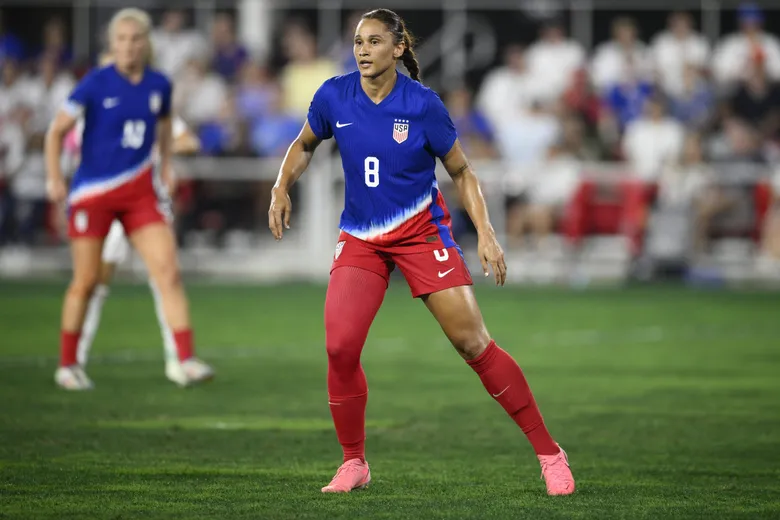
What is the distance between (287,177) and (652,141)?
46.2 feet

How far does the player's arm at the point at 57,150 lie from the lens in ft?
33.3

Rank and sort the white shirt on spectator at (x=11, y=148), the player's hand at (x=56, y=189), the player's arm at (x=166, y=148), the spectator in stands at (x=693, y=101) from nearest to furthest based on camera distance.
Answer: the player's hand at (x=56, y=189), the player's arm at (x=166, y=148), the white shirt on spectator at (x=11, y=148), the spectator in stands at (x=693, y=101)

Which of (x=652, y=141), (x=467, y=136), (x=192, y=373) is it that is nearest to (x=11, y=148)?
(x=467, y=136)

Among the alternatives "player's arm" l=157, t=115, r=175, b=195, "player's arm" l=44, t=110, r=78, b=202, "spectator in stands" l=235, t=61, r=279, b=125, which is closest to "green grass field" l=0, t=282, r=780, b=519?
"player's arm" l=44, t=110, r=78, b=202

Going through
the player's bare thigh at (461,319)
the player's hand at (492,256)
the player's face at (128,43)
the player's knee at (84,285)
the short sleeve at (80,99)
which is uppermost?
the player's face at (128,43)

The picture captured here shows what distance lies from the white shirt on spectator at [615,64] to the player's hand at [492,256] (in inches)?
600

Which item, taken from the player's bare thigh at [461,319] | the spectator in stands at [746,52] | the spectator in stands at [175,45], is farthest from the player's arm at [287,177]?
the spectator in stands at [175,45]

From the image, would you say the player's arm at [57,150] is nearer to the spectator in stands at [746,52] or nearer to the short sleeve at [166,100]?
the short sleeve at [166,100]

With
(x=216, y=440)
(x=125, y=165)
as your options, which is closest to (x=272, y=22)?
(x=125, y=165)

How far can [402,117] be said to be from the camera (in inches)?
260

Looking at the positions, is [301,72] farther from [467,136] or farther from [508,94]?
[508,94]

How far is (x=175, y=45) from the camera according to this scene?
22.3 meters

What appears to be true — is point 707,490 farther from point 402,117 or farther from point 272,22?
point 272,22

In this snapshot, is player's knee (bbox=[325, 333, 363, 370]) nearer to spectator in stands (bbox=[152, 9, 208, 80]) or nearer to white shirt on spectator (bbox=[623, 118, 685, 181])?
white shirt on spectator (bbox=[623, 118, 685, 181])
